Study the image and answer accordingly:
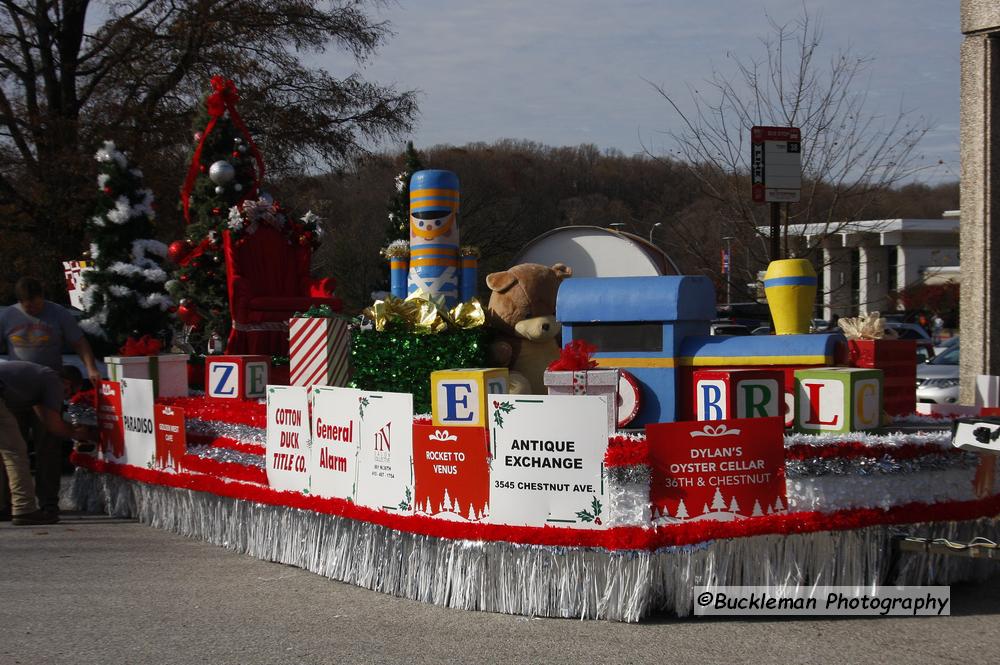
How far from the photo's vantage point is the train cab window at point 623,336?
7352mm

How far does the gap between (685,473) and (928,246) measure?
137 ft

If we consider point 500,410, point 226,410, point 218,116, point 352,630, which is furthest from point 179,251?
point 352,630

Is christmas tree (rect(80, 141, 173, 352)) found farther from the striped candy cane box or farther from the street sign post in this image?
the street sign post

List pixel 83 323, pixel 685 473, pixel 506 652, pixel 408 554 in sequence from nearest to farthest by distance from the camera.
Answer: pixel 506 652
pixel 685 473
pixel 408 554
pixel 83 323

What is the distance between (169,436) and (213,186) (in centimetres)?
626

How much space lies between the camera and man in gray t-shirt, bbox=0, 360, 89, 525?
8.25 meters

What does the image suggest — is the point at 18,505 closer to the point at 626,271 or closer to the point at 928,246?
the point at 626,271

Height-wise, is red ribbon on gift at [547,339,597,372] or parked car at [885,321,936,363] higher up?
red ribbon on gift at [547,339,597,372]

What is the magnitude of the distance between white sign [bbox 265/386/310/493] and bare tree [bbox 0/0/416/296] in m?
12.6

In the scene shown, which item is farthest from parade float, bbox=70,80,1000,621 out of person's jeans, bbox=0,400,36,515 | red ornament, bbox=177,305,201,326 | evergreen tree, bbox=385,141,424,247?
evergreen tree, bbox=385,141,424,247

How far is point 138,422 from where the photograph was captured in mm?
8547

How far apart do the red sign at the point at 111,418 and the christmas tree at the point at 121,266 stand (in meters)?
6.30

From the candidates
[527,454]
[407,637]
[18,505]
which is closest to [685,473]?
[527,454]

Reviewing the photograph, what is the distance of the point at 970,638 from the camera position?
5117mm
